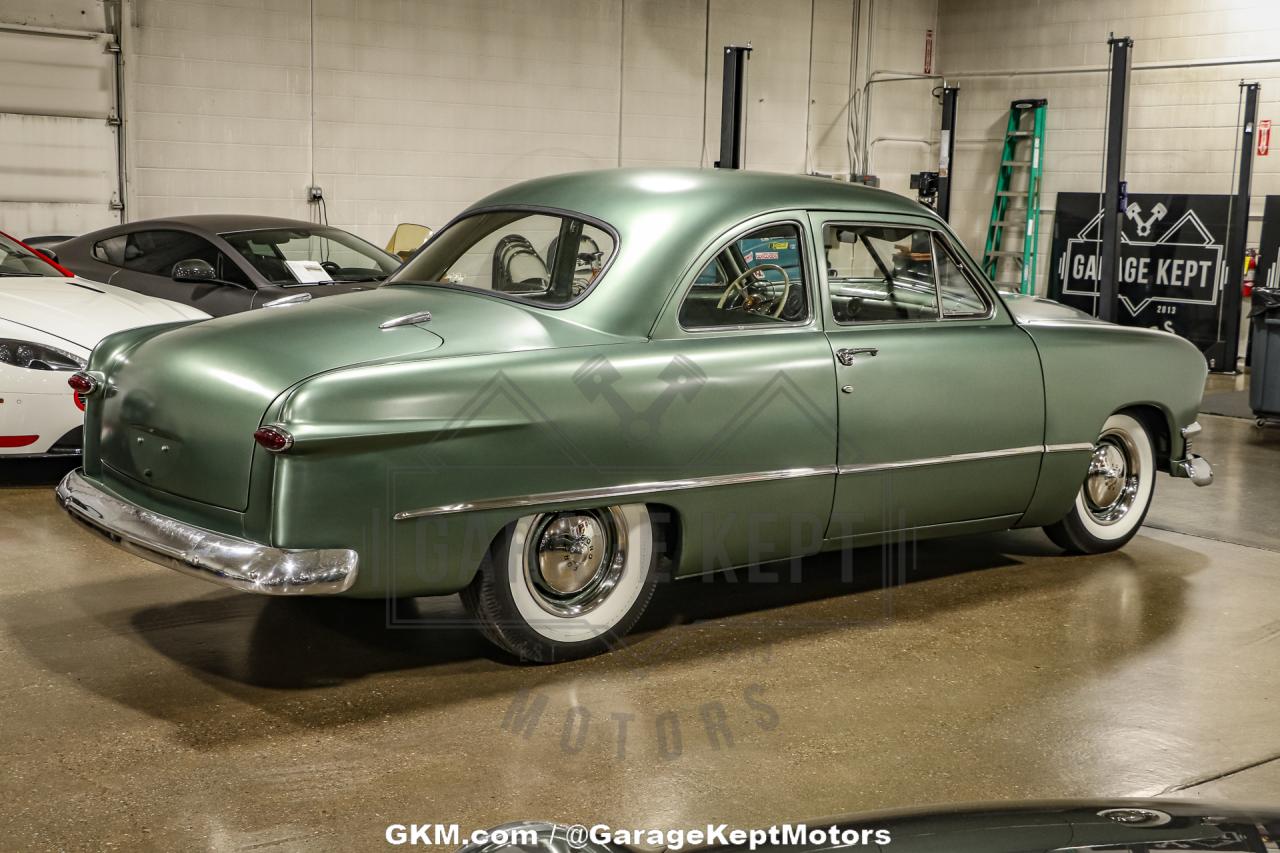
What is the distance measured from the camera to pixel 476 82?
1462 cm

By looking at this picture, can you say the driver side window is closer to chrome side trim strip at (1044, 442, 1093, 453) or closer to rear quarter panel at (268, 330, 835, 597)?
rear quarter panel at (268, 330, 835, 597)

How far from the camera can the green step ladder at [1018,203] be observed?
16609 mm

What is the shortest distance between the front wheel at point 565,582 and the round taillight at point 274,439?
784 mm

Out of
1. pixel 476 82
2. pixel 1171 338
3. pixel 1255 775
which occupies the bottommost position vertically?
pixel 1255 775

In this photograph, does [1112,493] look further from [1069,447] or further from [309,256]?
[309,256]

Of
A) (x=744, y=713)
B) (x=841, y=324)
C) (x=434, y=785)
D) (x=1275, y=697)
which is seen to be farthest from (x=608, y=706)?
(x=1275, y=697)

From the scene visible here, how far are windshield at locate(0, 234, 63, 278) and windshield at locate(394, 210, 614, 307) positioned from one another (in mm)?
3719

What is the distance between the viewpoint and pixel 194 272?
329 inches

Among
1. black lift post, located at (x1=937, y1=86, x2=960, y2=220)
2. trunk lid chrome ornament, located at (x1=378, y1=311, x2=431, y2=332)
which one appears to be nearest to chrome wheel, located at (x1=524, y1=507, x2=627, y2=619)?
trunk lid chrome ornament, located at (x1=378, y1=311, x2=431, y2=332)

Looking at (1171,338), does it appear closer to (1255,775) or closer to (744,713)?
(1255,775)

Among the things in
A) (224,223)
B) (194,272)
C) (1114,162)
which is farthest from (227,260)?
(1114,162)

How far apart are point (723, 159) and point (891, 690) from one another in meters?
8.40

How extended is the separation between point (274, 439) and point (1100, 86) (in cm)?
1468

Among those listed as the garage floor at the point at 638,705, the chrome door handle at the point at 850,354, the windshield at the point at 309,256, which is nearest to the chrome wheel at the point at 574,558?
the garage floor at the point at 638,705
